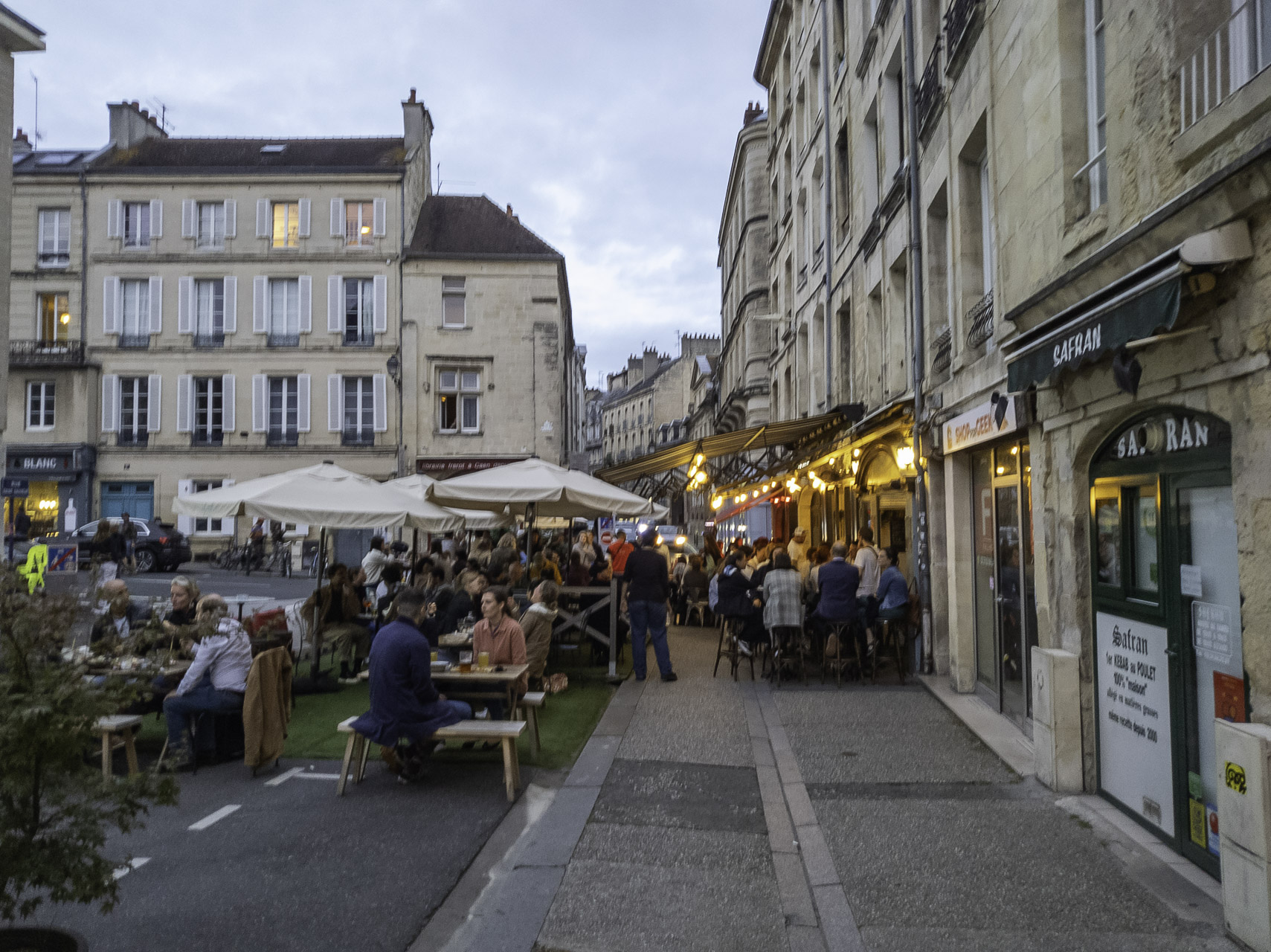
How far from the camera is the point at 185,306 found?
30609 mm

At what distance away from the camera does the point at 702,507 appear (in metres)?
43.0

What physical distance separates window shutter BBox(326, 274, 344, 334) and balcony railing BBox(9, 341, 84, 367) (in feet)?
25.3

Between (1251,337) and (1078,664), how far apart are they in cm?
264

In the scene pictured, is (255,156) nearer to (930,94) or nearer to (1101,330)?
(930,94)

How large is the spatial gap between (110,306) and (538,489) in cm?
2590

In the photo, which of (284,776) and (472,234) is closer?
(284,776)

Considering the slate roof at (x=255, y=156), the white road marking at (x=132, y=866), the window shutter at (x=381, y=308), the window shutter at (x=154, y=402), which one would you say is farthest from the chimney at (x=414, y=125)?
the white road marking at (x=132, y=866)

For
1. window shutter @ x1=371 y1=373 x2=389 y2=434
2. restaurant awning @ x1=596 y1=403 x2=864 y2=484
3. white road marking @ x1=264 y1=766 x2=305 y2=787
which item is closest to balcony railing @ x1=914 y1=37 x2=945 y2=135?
restaurant awning @ x1=596 y1=403 x2=864 y2=484

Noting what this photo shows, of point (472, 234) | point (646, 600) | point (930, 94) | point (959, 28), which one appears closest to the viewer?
point (959, 28)

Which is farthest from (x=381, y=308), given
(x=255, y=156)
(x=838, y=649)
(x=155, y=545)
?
(x=838, y=649)

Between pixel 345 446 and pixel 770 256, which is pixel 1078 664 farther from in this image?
pixel 345 446

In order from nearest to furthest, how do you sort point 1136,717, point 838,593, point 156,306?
point 1136,717, point 838,593, point 156,306

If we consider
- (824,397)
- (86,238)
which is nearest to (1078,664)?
(824,397)

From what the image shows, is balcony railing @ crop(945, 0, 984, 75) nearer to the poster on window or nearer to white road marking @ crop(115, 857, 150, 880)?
the poster on window
